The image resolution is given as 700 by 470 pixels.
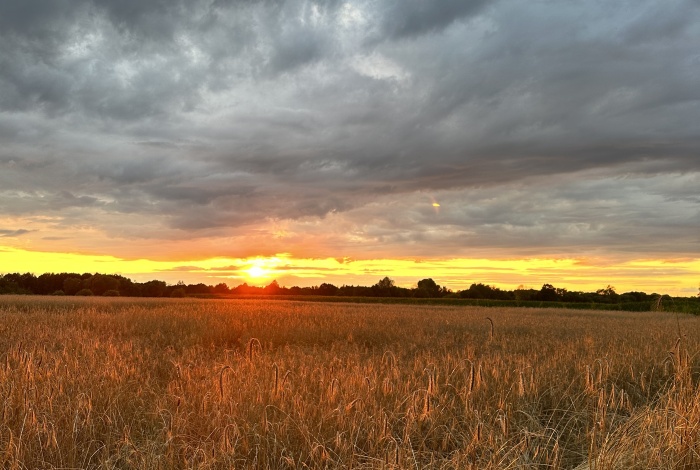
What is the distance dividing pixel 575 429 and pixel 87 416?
5372mm

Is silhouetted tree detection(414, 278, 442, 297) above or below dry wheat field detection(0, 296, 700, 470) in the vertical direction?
above

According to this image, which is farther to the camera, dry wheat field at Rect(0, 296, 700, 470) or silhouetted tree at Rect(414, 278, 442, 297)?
silhouetted tree at Rect(414, 278, 442, 297)

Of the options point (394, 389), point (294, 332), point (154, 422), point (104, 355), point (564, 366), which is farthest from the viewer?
point (294, 332)

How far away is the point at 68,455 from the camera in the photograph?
14.3 feet

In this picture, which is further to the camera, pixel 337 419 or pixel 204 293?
pixel 204 293

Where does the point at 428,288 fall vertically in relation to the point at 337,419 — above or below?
above

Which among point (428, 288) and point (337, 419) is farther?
point (428, 288)

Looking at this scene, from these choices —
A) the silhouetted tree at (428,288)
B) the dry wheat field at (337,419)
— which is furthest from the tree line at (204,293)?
the dry wheat field at (337,419)

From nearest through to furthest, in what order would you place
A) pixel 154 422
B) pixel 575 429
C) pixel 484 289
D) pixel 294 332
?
pixel 154 422
pixel 575 429
pixel 294 332
pixel 484 289

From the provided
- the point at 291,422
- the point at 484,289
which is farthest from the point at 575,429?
the point at 484,289

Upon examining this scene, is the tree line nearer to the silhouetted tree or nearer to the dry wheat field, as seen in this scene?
the silhouetted tree

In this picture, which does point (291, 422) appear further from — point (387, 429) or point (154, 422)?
point (154, 422)

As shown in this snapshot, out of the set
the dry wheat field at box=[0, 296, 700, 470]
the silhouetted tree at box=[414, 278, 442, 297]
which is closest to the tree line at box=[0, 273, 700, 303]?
the silhouetted tree at box=[414, 278, 442, 297]

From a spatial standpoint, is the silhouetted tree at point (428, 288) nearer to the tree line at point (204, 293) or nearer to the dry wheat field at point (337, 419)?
the tree line at point (204, 293)
